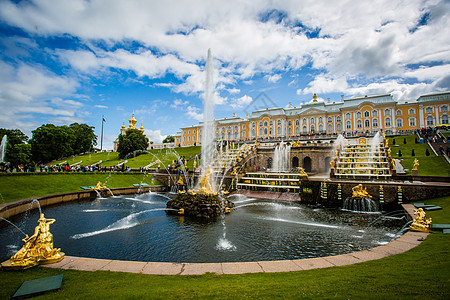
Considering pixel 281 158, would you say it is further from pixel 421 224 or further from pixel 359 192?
pixel 421 224

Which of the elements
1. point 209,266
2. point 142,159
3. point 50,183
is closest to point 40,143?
point 142,159

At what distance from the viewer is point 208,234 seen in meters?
11.0

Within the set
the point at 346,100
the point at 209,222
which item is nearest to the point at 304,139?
the point at 346,100

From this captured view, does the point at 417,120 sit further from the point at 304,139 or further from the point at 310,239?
the point at 310,239

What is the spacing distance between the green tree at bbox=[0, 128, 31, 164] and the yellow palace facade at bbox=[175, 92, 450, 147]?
60.3 meters

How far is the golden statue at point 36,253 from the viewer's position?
19.5ft

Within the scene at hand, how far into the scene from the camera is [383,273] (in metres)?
5.30

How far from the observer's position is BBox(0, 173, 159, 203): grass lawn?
1847cm

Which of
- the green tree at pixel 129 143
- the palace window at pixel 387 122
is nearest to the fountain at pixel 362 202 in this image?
the palace window at pixel 387 122

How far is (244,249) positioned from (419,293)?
19.0ft

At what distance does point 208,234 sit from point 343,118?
221 ft

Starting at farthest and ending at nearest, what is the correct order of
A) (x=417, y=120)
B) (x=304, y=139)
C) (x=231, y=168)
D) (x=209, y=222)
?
(x=417, y=120) → (x=304, y=139) → (x=231, y=168) → (x=209, y=222)

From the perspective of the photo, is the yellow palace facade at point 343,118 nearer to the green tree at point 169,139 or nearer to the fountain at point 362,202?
the fountain at point 362,202

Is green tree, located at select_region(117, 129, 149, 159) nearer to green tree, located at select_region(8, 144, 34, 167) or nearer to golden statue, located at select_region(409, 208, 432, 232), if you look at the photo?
green tree, located at select_region(8, 144, 34, 167)
